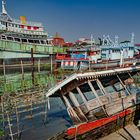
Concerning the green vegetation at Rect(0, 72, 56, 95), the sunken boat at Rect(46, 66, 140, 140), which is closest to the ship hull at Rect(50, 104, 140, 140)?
the sunken boat at Rect(46, 66, 140, 140)

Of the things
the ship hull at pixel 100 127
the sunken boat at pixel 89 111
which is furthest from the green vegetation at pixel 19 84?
the ship hull at pixel 100 127

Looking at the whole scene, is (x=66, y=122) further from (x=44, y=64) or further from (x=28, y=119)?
(x=44, y=64)

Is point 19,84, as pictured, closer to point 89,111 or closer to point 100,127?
point 89,111

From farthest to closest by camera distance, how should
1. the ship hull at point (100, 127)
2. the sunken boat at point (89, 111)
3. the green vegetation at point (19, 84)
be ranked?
the green vegetation at point (19, 84) → the sunken boat at point (89, 111) → the ship hull at point (100, 127)

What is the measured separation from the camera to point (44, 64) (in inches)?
2048

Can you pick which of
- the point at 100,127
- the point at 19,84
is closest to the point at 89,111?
the point at 100,127

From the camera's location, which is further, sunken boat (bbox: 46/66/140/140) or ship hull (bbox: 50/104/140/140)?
sunken boat (bbox: 46/66/140/140)

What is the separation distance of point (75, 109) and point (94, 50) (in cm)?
4192

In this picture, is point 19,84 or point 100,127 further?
point 19,84

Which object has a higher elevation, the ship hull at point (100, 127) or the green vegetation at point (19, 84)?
the green vegetation at point (19, 84)

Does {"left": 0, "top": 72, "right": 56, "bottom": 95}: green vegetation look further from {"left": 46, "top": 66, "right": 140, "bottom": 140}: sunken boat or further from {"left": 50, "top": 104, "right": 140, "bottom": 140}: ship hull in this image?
{"left": 50, "top": 104, "right": 140, "bottom": 140}: ship hull

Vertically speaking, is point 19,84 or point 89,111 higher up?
point 19,84

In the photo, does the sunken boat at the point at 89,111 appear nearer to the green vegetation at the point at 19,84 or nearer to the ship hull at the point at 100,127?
the ship hull at the point at 100,127

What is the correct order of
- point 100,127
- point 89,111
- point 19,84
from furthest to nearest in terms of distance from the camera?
1. point 19,84
2. point 89,111
3. point 100,127
